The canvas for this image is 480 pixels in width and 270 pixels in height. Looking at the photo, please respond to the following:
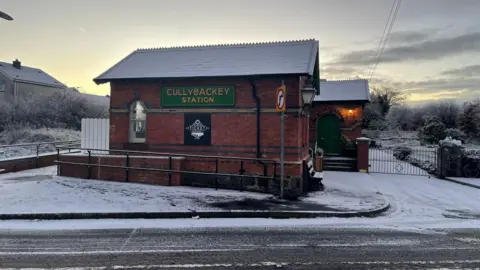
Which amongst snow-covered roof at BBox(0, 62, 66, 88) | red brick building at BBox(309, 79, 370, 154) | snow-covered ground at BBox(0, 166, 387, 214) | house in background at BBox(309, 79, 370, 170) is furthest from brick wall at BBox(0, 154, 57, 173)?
snow-covered roof at BBox(0, 62, 66, 88)

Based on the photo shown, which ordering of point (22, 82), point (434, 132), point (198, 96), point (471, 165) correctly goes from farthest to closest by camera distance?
point (22, 82), point (434, 132), point (471, 165), point (198, 96)

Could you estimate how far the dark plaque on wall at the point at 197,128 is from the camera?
1219 cm

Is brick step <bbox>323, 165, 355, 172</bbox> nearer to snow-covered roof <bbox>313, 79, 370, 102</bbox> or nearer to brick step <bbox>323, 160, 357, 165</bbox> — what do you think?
brick step <bbox>323, 160, 357, 165</bbox>

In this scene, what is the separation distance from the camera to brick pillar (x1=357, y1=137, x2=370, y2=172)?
18.3 m

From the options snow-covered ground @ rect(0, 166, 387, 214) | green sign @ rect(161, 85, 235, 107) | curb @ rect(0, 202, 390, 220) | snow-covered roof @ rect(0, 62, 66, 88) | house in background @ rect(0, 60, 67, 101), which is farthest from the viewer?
snow-covered roof @ rect(0, 62, 66, 88)

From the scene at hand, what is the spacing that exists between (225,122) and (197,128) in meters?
1.07

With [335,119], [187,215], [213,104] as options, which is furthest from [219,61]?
[335,119]

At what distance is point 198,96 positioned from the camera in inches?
482

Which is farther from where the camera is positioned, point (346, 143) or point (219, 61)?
point (346, 143)

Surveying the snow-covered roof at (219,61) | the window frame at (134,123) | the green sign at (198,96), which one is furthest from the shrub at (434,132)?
the window frame at (134,123)

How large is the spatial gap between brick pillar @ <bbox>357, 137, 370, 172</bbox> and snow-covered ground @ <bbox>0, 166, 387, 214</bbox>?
6.60m

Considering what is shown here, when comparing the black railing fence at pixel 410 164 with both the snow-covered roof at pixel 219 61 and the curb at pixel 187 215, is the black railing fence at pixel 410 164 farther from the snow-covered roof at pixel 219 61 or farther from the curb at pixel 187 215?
the curb at pixel 187 215

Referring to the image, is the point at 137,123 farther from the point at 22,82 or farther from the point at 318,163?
the point at 22,82

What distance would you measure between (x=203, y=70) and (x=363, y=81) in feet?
56.2
